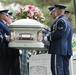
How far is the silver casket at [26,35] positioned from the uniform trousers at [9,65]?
56cm

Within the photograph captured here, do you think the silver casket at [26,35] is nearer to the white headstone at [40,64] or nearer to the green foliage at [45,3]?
the white headstone at [40,64]

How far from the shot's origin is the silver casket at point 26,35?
4.90 metres

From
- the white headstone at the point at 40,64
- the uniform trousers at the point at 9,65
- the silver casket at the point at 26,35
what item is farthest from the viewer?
the white headstone at the point at 40,64

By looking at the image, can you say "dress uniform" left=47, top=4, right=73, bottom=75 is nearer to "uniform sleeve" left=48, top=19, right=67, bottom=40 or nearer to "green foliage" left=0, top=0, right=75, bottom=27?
"uniform sleeve" left=48, top=19, right=67, bottom=40

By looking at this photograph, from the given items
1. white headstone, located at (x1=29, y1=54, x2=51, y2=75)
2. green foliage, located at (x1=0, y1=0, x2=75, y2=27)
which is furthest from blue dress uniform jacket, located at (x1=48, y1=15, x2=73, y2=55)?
green foliage, located at (x1=0, y1=0, x2=75, y2=27)

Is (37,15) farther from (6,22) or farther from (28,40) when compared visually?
(28,40)

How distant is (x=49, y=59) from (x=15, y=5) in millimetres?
3122

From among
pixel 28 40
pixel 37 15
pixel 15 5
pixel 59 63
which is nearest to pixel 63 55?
pixel 59 63

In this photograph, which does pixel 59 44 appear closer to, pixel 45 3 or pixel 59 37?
pixel 59 37

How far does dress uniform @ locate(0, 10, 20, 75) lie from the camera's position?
533 centimetres

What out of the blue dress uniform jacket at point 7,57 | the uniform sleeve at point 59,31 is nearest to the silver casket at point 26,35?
the uniform sleeve at point 59,31

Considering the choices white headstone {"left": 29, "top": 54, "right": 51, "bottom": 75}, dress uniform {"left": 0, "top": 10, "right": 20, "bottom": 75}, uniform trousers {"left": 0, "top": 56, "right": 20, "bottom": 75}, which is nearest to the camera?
dress uniform {"left": 0, "top": 10, "right": 20, "bottom": 75}

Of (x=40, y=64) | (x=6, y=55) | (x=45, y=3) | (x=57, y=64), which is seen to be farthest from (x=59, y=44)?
(x=45, y=3)

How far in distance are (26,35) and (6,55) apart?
678 mm
